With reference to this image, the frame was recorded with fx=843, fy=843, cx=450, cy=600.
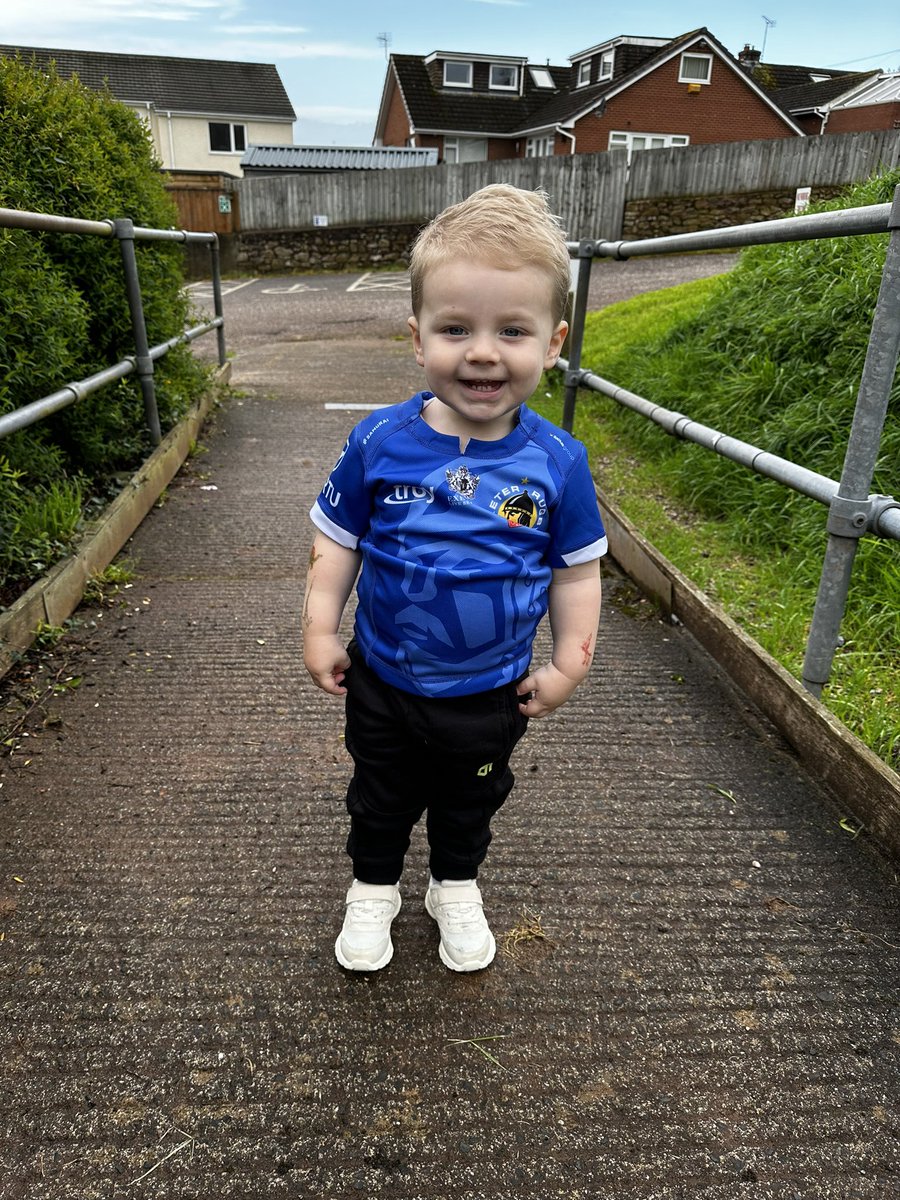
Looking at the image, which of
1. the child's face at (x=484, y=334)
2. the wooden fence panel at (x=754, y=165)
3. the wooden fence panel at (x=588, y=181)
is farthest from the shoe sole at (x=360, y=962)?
the wooden fence panel at (x=754, y=165)

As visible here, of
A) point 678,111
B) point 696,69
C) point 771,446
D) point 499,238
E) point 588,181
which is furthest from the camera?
point 678,111

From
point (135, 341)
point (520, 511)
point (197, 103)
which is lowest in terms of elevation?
point (135, 341)

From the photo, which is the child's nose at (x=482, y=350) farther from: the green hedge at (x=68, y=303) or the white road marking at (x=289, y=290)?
the white road marking at (x=289, y=290)

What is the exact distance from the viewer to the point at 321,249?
1956 centimetres

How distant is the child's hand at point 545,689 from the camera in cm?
158

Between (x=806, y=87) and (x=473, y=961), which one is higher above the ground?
(x=806, y=87)

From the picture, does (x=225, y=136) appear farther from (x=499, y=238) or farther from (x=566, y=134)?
(x=499, y=238)

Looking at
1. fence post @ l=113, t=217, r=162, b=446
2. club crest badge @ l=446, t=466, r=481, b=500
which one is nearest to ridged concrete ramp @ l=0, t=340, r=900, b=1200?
club crest badge @ l=446, t=466, r=481, b=500

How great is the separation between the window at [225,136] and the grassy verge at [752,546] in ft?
111

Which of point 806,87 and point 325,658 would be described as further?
point 806,87

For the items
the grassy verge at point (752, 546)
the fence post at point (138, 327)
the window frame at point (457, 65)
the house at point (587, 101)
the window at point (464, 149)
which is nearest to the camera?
the grassy verge at point (752, 546)

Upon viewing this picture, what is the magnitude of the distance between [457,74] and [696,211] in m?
18.8

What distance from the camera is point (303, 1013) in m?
1.59

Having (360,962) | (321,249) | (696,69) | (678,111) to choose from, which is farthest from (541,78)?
(360,962)
